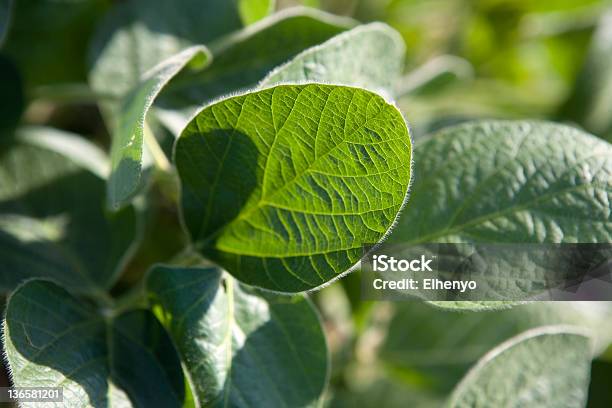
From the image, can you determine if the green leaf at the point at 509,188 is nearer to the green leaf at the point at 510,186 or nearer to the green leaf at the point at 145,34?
the green leaf at the point at 510,186

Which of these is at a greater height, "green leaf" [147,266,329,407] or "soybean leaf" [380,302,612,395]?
"green leaf" [147,266,329,407]

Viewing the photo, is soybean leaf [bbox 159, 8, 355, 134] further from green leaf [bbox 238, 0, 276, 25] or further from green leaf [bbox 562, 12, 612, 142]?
green leaf [bbox 562, 12, 612, 142]

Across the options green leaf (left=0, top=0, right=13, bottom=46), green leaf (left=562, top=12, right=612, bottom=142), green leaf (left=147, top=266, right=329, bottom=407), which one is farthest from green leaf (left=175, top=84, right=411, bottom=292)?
green leaf (left=562, top=12, right=612, bottom=142)

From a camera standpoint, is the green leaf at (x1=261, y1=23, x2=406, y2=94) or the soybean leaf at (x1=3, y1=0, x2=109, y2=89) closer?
the green leaf at (x1=261, y1=23, x2=406, y2=94)

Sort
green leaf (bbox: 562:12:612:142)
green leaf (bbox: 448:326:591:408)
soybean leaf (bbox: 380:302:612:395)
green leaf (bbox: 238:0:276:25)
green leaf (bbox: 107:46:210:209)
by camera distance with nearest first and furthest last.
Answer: green leaf (bbox: 107:46:210:209), green leaf (bbox: 448:326:591:408), green leaf (bbox: 238:0:276:25), soybean leaf (bbox: 380:302:612:395), green leaf (bbox: 562:12:612:142)

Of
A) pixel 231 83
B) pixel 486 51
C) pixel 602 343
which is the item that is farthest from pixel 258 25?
pixel 486 51

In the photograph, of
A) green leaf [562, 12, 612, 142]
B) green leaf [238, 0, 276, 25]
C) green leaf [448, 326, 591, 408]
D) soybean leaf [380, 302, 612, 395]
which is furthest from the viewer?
green leaf [562, 12, 612, 142]
